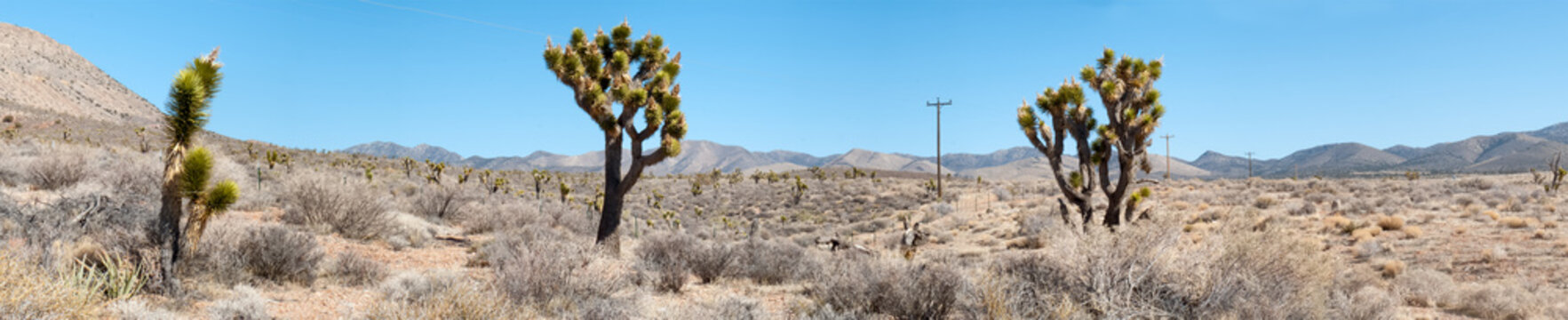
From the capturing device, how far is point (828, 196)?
159 feet

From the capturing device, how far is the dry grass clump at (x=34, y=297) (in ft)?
15.2

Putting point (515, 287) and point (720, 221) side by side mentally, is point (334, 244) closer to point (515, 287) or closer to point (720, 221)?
point (515, 287)

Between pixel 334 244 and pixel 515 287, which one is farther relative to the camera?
pixel 334 244

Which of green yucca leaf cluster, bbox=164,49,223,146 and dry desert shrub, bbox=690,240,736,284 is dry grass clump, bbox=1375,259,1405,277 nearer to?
dry desert shrub, bbox=690,240,736,284

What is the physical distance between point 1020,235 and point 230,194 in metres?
20.0

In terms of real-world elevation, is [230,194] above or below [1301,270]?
above

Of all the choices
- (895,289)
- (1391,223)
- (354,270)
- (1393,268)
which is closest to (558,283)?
(354,270)

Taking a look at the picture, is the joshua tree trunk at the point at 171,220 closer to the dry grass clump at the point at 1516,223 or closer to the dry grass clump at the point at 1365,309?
the dry grass clump at the point at 1365,309

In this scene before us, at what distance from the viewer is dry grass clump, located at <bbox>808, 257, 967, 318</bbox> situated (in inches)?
302

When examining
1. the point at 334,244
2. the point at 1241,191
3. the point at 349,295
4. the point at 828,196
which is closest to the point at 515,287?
the point at 349,295

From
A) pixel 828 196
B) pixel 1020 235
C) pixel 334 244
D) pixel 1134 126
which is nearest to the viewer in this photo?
pixel 334 244

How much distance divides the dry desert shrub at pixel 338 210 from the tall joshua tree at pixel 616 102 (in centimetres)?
389

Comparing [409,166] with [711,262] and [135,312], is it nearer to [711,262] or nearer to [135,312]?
[711,262]

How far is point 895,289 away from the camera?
775cm
